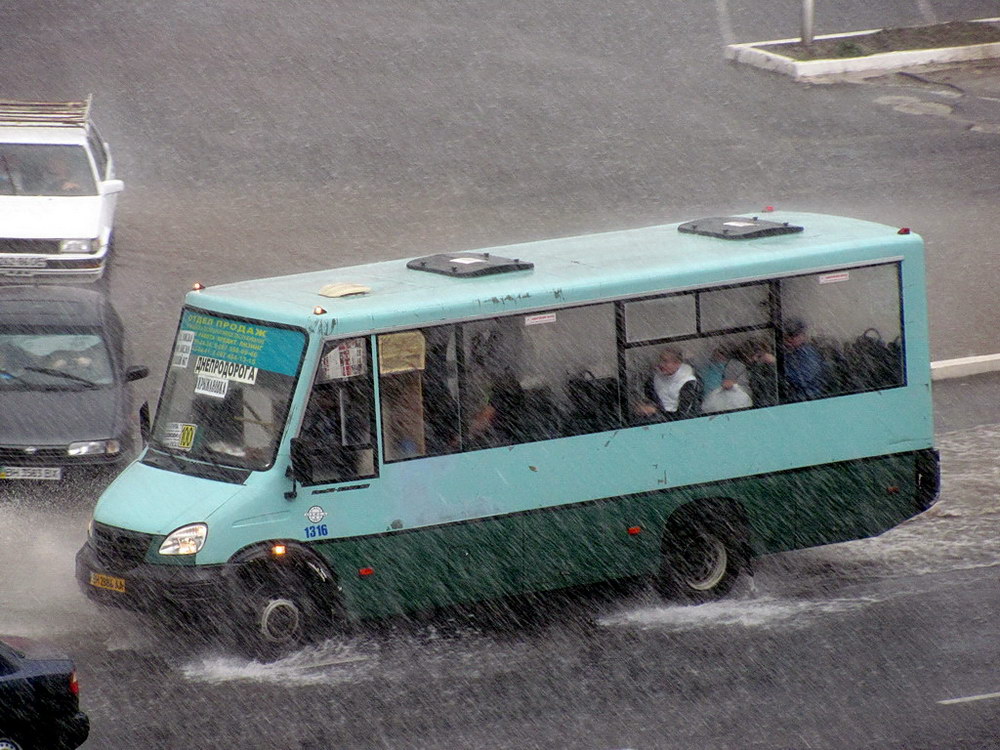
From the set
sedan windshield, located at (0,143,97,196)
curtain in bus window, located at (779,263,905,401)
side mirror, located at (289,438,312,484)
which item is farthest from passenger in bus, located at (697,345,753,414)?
sedan windshield, located at (0,143,97,196)

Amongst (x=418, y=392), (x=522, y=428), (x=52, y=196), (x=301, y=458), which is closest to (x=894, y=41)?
(x=52, y=196)

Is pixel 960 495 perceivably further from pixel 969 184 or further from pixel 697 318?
pixel 969 184

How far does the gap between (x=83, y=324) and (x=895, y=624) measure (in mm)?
8447

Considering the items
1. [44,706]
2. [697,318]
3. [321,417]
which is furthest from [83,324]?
[44,706]

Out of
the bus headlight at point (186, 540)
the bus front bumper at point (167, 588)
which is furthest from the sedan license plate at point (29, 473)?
the bus headlight at point (186, 540)

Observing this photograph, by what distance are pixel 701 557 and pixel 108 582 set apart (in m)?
4.47

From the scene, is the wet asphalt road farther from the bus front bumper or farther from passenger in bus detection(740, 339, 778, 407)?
passenger in bus detection(740, 339, 778, 407)

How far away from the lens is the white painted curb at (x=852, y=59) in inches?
1168

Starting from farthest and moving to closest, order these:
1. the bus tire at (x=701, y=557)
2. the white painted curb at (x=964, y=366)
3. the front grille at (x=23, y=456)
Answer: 1. the white painted curb at (x=964, y=366)
2. the front grille at (x=23, y=456)
3. the bus tire at (x=701, y=557)

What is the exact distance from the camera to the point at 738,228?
43.6ft

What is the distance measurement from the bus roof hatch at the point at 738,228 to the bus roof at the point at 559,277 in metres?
0.05

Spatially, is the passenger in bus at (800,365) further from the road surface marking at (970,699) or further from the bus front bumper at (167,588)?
the bus front bumper at (167,588)

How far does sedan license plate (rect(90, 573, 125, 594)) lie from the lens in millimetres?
11242

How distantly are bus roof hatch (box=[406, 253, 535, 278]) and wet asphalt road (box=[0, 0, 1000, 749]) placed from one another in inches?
103
